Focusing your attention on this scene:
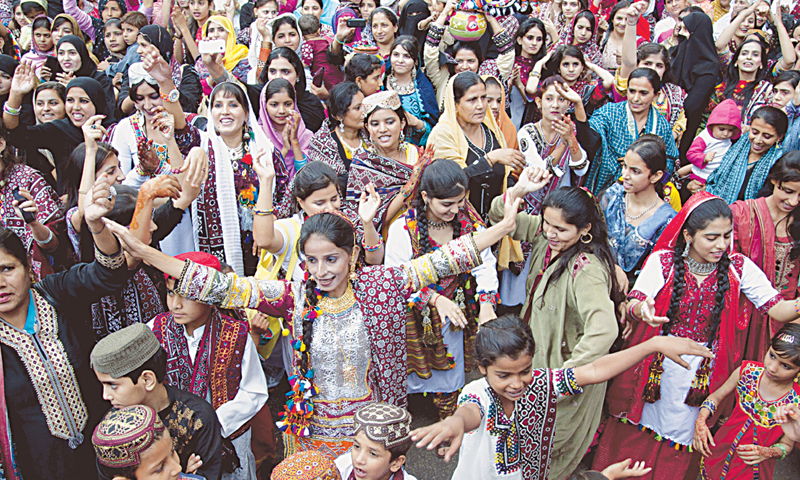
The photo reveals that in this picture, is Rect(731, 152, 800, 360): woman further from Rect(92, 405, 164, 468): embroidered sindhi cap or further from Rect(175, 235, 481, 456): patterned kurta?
Rect(92, 405, 164, 468): embroidered sindhi cap

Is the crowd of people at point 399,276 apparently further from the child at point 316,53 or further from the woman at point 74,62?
the child at point 316,53

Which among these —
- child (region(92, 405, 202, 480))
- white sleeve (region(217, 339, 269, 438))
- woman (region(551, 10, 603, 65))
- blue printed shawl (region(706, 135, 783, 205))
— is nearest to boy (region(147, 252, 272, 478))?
white sleeve (region(217, 339, 269, 438))

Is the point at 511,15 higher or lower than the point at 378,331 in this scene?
higher

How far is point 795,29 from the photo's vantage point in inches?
223

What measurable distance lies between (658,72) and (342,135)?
9.20ft

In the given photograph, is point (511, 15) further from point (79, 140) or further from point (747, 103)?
point (79, 140)

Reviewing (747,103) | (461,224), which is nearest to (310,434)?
(461,224)

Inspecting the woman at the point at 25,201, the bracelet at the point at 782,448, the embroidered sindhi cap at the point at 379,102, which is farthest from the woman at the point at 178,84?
the bracelet at the point at 782,448

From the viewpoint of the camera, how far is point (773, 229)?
3242 millimetres

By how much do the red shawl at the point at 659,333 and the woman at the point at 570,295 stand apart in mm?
235

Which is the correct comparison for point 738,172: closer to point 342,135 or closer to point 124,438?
point 342,135

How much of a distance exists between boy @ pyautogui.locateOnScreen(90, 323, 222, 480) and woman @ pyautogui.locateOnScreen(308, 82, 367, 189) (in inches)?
81.4

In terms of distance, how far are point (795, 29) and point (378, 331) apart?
5944 millimetres

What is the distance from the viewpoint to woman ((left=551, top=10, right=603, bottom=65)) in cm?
547
